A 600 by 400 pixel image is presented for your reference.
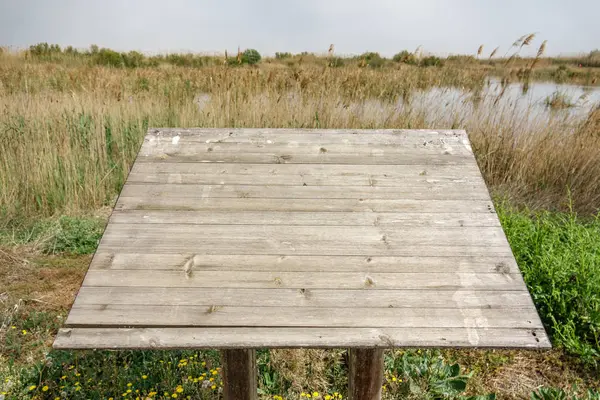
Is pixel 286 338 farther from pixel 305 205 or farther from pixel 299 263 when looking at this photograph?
pixel 305 205

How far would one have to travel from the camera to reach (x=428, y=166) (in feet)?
6.10

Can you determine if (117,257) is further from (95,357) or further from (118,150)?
(118,150)

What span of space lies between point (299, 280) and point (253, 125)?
4.36m

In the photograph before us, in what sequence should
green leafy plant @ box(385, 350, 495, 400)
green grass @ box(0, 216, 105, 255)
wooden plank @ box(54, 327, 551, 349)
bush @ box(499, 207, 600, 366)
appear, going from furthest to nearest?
green grass @ box(0, 216, 105, 255) < bush @ box(499, 207, 600, 366) < green leafy plant @ box(385, 350, 495, 400) < wooden plank @ box(54, 327, 551, 349)

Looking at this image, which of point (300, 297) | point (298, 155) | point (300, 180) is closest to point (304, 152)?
point (298, 155)

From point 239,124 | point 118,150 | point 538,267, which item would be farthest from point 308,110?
point 538,267

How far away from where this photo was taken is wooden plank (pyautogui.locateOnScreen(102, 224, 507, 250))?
1554 mm

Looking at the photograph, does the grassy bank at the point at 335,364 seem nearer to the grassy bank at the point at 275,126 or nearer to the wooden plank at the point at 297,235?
the grassy bank at the point at 275,126

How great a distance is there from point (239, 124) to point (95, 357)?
3484 millimetres

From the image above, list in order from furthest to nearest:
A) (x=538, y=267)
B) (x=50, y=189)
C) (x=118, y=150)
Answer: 1. (x=118, y=150)
2. (x=50, y=189)
3. (x=538, y=267)

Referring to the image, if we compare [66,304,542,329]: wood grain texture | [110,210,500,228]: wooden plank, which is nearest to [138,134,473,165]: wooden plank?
[110,210,500,228]: wooden plank

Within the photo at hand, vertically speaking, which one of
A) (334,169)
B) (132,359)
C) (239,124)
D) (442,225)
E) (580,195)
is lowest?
(132,359)

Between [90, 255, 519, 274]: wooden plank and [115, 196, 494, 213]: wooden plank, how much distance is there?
0.71ft

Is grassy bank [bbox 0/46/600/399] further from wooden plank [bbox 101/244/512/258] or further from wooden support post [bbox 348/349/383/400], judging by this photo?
wooden plank [bbox 101/244/512/258]
